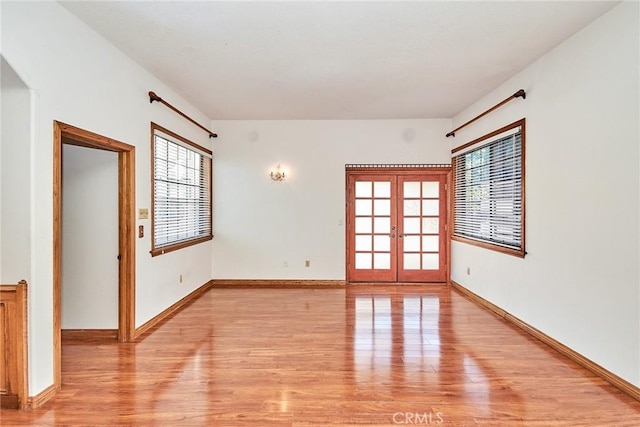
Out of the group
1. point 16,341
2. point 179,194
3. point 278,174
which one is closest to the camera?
point 16,341

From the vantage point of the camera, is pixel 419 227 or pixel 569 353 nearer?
pixel 569 353

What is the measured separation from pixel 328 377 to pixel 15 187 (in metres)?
2.61

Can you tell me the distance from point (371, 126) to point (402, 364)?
4140 mm

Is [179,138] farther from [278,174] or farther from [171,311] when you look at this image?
[171,311]

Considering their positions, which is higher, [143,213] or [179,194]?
[179,194]

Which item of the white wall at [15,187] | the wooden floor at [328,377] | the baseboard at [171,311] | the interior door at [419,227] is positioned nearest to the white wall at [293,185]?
the interior door at [419,227]

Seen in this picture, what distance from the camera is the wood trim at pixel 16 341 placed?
2.31 m

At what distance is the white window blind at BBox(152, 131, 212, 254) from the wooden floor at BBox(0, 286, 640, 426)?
3.76 ft

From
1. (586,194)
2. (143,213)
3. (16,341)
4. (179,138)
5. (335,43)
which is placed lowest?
(16,341)

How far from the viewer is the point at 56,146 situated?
2.57m

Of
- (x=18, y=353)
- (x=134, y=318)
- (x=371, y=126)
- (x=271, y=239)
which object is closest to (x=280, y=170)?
(x=271, y=239)

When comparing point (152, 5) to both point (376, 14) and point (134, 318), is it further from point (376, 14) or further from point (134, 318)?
point (134, 318)

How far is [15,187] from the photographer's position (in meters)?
2.34

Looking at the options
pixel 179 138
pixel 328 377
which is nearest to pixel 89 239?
pixel 179 138
